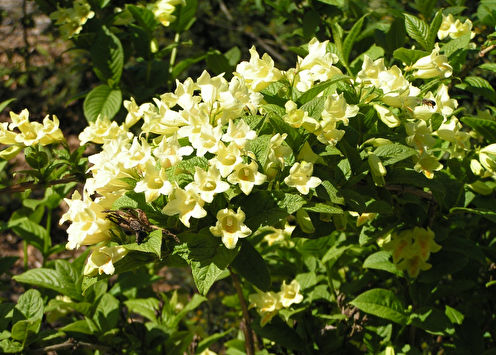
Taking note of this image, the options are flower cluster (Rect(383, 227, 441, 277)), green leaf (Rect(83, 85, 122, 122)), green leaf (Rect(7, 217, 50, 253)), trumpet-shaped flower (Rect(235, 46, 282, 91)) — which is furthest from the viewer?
green leaf (Rect(7, 217, 50, 253))

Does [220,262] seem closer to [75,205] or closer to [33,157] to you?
[75,205]

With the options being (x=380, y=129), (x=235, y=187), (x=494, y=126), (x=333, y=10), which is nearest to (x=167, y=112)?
(x=235, y=187)

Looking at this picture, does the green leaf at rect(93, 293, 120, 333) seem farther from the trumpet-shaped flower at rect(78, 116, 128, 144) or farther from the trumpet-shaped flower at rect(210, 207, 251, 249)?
the trumpet-shaped flower at rect(210, 207, 251, 249)

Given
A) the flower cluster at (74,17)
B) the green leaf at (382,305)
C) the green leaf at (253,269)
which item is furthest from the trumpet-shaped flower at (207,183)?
the flower cluster at (74,17)

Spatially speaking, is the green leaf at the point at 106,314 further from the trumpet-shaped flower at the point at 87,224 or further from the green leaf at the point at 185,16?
the green leaf at the point at 185,16

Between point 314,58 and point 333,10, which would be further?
point 333,10

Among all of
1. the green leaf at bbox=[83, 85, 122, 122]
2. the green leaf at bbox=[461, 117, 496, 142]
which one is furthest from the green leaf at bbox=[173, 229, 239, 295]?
the green leaf at bbox=[83, 85, 122, 122]

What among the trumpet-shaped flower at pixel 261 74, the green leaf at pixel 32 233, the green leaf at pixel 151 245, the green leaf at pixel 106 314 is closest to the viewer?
the green leaf at pixel 151 245
